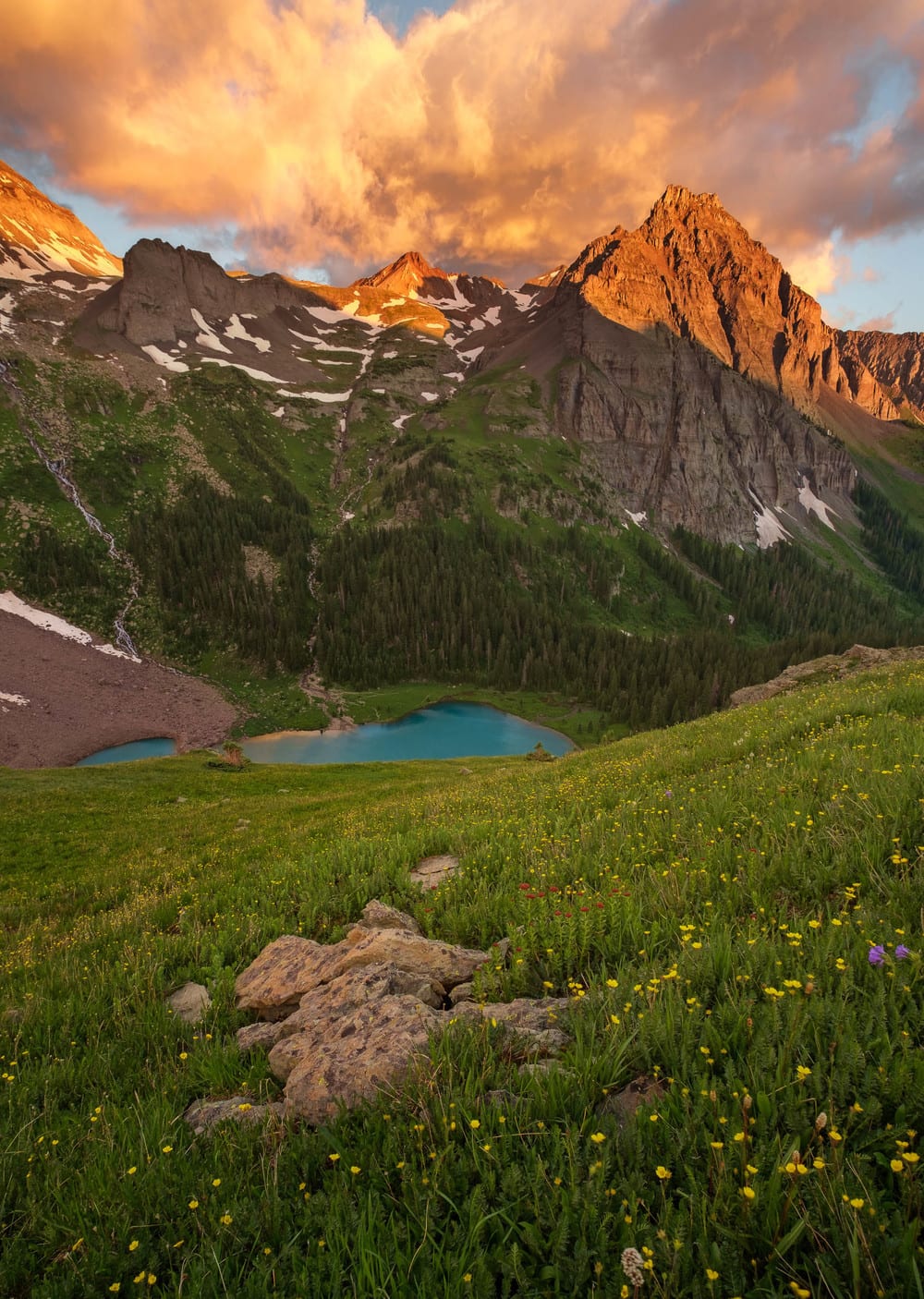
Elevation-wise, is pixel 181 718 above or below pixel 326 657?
below

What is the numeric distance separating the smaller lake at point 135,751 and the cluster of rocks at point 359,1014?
93392 millimetres

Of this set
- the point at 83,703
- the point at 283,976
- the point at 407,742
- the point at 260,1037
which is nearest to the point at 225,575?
the point at 83,703

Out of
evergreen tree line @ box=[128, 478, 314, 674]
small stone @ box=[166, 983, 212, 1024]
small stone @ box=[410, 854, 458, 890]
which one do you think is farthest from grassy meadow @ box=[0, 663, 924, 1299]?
evergreen tree line @ box=[128, 478, 314, 674]

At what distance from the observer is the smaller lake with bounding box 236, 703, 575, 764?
98562 millimetres

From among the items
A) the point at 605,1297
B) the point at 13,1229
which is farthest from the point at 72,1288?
the point at 605,1297

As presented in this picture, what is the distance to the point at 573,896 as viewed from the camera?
677 cm

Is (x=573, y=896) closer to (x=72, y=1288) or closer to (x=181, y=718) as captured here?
(x=72, y=1288)

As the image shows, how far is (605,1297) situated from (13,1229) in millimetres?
3891

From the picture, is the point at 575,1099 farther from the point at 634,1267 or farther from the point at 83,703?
the point at 83,703

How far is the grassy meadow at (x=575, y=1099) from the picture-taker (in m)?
2.64

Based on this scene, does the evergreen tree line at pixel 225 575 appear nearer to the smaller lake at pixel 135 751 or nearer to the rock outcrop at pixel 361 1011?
the smaller lake at pixel 135 751

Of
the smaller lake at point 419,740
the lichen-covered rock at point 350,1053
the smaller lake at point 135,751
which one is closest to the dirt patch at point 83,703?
the smaller lake at point 135,751

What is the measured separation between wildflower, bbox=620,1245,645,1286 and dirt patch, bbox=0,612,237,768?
328 feet

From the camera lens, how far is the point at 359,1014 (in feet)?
16.0
